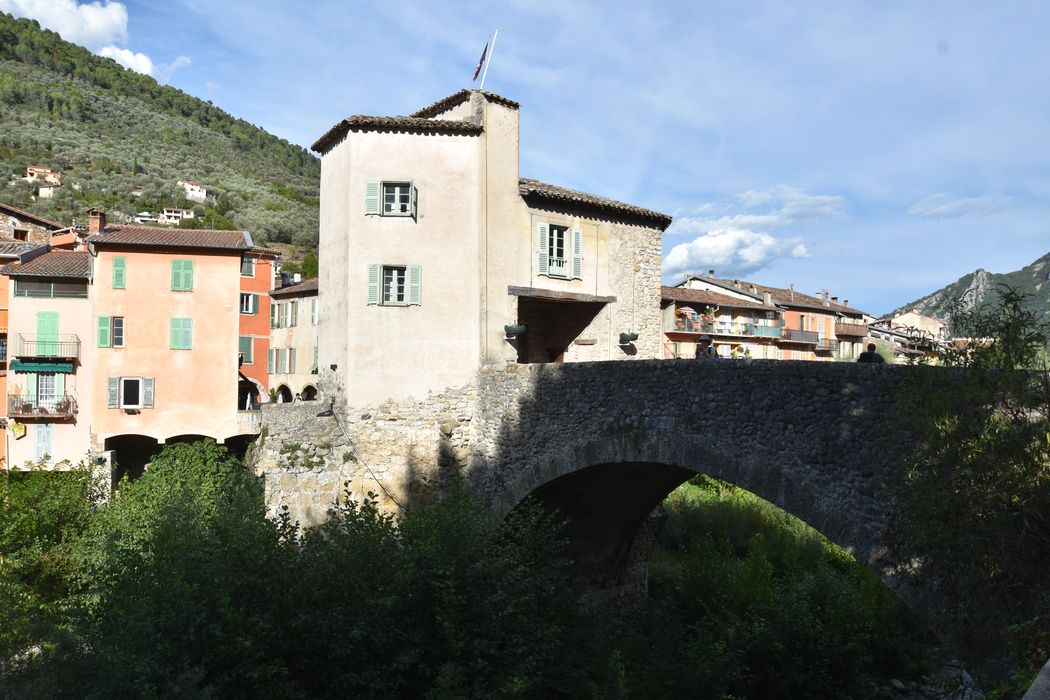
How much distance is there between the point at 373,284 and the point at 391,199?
1997 mm

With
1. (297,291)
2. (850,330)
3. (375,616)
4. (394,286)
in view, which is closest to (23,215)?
(297,291)

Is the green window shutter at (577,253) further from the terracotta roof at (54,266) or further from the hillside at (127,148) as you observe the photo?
the hillside at (127,148)

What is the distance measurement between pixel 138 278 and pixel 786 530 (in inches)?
992

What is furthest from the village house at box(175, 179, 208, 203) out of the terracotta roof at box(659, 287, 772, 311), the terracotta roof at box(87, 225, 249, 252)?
the terracotta roof at box(659, 287, 772, 311)

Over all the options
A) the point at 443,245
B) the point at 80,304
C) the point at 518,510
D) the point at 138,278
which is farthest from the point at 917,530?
the point at 80,304

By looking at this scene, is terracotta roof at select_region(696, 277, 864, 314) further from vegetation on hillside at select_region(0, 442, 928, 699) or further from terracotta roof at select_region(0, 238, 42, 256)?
terracotta roof at select_region(0, 238, 42, 256)

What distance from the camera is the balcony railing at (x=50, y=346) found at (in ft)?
81.4

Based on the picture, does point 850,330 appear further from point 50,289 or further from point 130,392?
point 50,289

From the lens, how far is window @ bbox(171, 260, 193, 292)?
2566 centimetres

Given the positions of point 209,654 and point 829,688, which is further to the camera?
point 829,688

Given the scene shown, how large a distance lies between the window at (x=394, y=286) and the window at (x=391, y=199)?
123 centimetres

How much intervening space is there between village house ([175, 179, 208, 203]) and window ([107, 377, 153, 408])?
146 ft

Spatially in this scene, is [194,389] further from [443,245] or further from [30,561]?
[443,245]

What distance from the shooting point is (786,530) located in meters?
27.4
